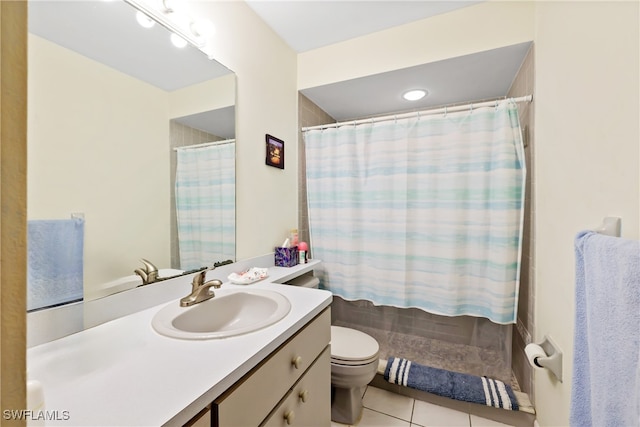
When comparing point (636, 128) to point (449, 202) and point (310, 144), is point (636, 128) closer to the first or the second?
point (449, 202)

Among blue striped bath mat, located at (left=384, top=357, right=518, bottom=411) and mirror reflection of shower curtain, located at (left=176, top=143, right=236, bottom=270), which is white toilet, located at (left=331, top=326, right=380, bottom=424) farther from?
mirror reflection of shower curtain, located at (left=176, top=143, right=236, bottom=270)

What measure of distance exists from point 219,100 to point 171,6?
395mm

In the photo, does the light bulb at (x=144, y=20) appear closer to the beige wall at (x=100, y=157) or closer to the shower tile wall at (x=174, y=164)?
the beige wall at (x=100, y=157)

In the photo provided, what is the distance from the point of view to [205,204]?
1256mm

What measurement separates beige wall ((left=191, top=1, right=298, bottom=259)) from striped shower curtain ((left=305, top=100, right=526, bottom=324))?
26cm

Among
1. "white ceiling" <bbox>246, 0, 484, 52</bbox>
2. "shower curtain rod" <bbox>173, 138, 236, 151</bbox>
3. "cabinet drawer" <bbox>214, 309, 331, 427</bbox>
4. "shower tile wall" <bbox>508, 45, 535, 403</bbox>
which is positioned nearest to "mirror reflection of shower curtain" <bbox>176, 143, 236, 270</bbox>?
"shower curtain rod" <bbox>173, 138, 236, 151</bbox>

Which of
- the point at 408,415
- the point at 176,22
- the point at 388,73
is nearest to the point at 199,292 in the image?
the point at 176,22

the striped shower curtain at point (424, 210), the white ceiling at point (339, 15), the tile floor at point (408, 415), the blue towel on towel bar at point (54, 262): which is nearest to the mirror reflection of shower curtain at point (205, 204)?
the blue towel on towel bar at point (54, 262)

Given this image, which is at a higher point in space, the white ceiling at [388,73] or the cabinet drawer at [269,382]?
the white ceiling at [388,73]

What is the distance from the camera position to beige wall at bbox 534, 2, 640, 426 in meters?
0.67

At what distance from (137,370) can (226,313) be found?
19.7 inches

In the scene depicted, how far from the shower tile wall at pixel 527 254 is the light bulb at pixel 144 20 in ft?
6.23

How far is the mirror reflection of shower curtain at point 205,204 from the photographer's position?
3.74ft

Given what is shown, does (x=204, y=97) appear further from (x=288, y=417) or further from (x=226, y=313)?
(x=288, y=417)
